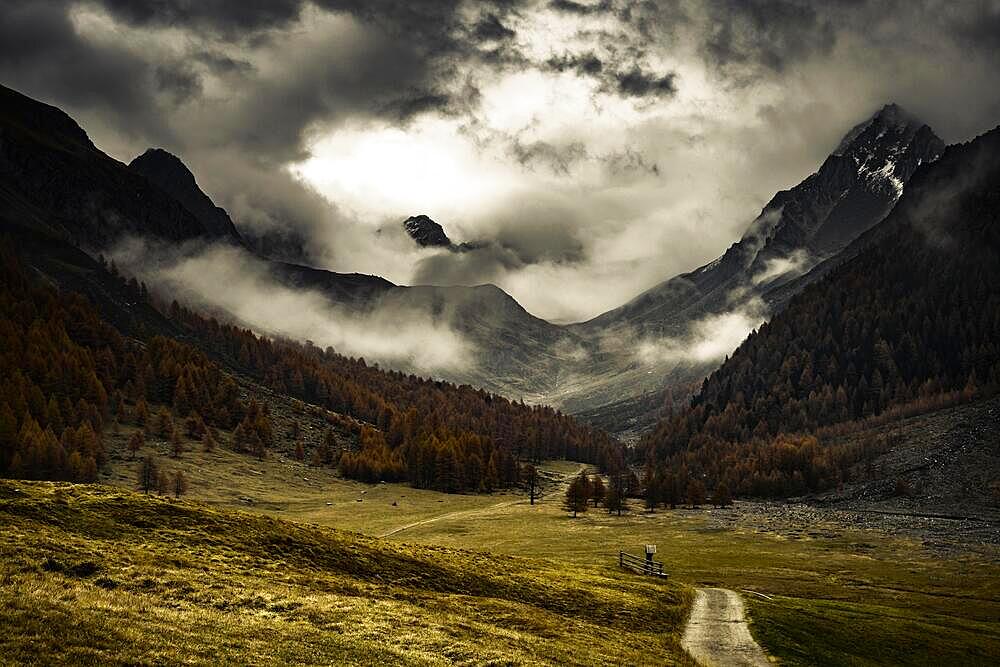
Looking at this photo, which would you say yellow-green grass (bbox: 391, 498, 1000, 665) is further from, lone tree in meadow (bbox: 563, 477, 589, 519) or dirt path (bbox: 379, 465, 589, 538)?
lone tree in meadow (bbox: 563, 477, 589, 519)

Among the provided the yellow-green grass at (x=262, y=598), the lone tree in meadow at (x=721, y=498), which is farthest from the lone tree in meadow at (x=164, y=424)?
the lone tree in meadow at (x=721, y=498)

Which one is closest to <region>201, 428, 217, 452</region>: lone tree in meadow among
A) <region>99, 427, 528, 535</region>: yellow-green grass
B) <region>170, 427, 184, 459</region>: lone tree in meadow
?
<region>99, 427, 528, 535</region>: yellow-green grass

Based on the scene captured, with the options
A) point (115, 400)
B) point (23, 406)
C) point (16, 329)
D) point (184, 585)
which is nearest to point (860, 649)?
point (184, 585)

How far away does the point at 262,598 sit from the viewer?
31094 millimetres

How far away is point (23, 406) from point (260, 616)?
157708mm

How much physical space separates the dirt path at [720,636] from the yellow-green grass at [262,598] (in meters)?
1.46

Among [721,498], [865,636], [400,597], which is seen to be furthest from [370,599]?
[721,498]

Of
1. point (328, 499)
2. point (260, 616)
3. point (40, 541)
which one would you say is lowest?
point (328, 499)

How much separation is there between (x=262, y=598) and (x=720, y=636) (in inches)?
1159

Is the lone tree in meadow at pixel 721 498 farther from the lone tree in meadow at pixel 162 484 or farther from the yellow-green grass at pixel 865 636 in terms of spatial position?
the lone tree in meadow at pixel 162 484

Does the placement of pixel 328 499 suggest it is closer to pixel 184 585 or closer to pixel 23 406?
pixel 23 406

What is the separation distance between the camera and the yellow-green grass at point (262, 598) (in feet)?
76.6

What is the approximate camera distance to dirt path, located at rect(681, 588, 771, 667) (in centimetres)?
3600

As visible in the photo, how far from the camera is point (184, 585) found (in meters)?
30.4
